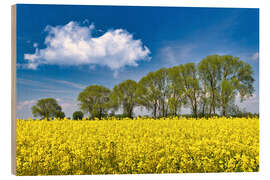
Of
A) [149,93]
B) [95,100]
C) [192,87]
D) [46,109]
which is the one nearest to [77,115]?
[95,100]

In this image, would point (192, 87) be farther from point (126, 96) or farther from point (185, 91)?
point (126, 96)

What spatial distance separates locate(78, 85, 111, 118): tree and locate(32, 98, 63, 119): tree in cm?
45

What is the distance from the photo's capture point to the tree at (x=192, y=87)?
16.7 ft

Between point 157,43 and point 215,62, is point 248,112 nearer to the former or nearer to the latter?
point 215,62

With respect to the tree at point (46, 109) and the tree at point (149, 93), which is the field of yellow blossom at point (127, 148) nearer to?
the tree at point (46, 109)

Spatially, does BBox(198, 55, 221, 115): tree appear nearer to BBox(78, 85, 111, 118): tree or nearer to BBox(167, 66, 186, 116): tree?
BBox(167, 66, 186, 116): tree

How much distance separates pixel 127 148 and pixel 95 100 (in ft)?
3.71

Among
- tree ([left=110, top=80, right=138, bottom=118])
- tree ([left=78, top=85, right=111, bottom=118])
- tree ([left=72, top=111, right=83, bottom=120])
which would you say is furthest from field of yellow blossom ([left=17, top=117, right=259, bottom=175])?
tree ([left=110, top=80, right=138, bottom=118])

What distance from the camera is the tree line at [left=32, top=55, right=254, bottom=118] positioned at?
16.1 feet

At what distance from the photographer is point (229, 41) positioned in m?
4.80

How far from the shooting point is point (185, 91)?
524 cm

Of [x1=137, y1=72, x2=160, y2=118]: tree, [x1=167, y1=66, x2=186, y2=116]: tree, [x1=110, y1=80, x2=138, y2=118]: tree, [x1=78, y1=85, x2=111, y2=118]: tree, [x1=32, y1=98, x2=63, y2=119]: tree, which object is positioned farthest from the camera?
[x1=167, y1=66, x2=186, y2=116]: tree

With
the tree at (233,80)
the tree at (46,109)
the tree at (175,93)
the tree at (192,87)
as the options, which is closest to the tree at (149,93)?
the tree at (175,93)

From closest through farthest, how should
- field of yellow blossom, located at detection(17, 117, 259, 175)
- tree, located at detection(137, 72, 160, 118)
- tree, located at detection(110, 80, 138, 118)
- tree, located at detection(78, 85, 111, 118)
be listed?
field of yellow blossom, located at detection(17, 117, 259, 175), tree, located at detection(78, 85, 111, 118), tree, located at detection(110, 80, 138, 118), tree, located at detection(137, 72, 160, 118)
